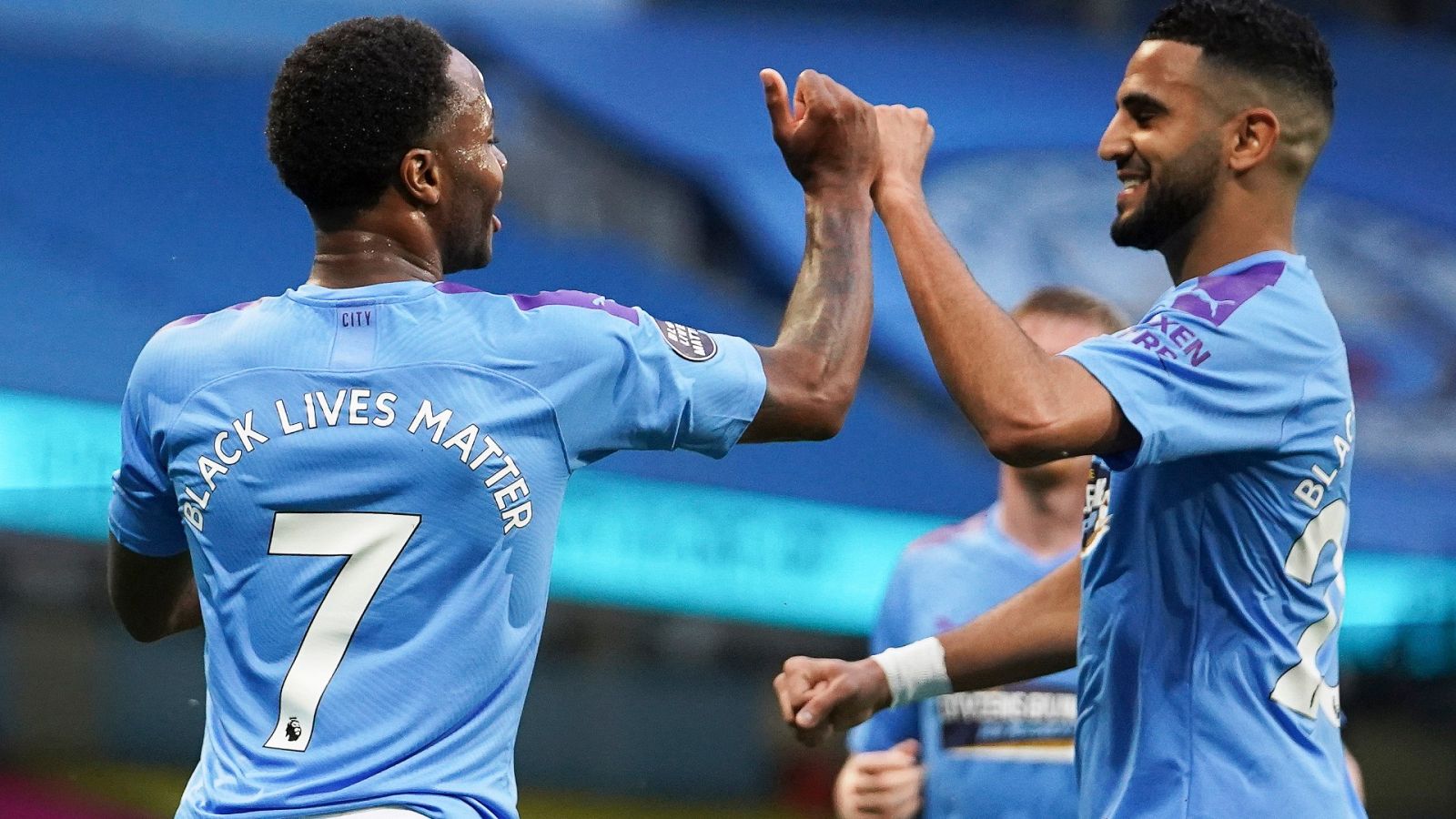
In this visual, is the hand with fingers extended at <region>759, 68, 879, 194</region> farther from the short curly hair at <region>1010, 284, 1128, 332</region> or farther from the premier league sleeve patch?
the short curly hair at <region>1010, 284, 1128, 332</region>

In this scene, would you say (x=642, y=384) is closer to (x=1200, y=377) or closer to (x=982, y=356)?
(x=982, y=356)

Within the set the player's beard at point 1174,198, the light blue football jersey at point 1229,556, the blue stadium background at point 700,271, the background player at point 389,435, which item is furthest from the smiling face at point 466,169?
the blue stadium background at point 700,271

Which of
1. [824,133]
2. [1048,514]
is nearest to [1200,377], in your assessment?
[824,133]

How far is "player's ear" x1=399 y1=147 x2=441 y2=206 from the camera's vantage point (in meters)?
2.61

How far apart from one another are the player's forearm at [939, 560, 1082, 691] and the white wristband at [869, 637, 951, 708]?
0.07 feet

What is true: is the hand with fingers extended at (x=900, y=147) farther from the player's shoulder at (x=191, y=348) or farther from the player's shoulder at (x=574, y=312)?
the player's shoulder at (x=191, y=348)

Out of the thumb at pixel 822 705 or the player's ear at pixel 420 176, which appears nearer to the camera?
the player's ear at pixel 420 176

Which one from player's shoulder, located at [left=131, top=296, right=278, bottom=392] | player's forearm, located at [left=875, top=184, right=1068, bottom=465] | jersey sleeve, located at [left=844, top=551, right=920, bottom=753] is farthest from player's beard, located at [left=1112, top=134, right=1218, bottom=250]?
jersey sleeve, located at [left=844, top=551, right=920, bottom=753]

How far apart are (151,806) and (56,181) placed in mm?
4754

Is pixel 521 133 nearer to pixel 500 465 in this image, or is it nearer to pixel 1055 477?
pixel 1055 477

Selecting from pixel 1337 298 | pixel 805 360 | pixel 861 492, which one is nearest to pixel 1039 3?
pixel 1337 298

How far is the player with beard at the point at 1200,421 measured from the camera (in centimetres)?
277

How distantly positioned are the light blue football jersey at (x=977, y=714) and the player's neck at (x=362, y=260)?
2.34m

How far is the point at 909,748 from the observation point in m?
4.46
